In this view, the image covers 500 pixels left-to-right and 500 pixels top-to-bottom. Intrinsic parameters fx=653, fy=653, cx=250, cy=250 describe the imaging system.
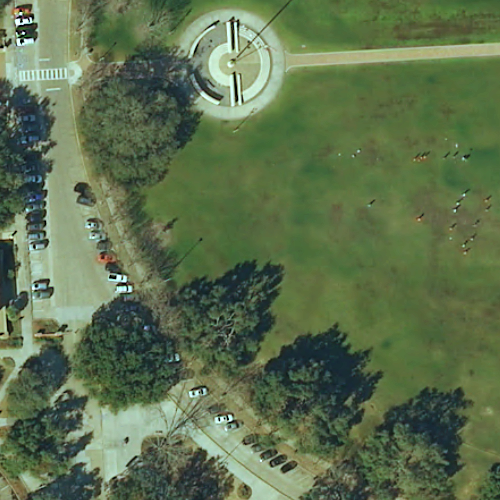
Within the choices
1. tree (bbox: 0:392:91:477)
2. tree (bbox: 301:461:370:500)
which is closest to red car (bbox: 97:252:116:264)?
tree (bbox: 0:392:91:477)

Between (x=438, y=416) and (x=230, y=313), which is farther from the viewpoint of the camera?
(x=438, y=416)

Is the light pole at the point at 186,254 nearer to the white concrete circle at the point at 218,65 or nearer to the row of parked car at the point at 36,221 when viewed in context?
the row of parked car at the point at 36,221

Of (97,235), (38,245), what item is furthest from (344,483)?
(38,245)

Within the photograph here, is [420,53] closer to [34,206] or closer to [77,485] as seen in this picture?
[34,206]

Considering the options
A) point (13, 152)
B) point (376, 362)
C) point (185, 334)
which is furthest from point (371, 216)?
point (13, 152)

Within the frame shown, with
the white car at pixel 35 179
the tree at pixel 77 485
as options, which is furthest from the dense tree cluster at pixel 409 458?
the white car at pixel 35 179

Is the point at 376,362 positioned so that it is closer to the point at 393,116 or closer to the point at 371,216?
the point at 371,216

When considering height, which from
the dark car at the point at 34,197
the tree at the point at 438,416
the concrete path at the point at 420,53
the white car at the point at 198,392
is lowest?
the white car at the point at 198,392
